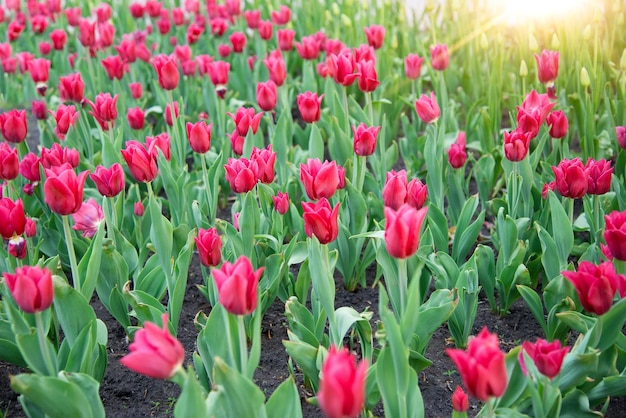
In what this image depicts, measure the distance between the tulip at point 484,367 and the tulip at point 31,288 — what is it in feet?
2.88

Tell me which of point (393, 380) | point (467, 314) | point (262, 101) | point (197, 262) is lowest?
point (197, 262)

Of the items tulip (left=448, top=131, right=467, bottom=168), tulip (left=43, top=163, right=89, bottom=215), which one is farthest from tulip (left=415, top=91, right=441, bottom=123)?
tulip (left=43, top=163, right=89, bottom=215)

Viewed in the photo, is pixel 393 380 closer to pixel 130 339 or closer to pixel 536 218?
pixel 130 339

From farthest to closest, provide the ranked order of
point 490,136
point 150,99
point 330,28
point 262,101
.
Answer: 1. point 330,28
2. point 150,99
3. point 490,136
4. point 262,101

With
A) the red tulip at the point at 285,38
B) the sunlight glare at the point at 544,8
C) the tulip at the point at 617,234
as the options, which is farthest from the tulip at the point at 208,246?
the sunlight glare at the point at 544,8

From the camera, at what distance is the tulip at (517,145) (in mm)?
2389

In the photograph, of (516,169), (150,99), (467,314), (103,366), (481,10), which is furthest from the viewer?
(150,99)

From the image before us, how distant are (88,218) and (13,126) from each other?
556 millimetres

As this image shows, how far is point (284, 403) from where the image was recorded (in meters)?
1.70

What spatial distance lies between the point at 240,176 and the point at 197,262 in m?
0.92

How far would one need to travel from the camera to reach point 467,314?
222 cm

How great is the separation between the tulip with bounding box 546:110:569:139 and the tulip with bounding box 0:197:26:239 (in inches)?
71.8

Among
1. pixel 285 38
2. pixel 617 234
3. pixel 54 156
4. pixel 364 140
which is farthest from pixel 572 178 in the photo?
pixel 285 38

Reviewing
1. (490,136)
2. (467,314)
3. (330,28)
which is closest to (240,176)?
(467,314)
